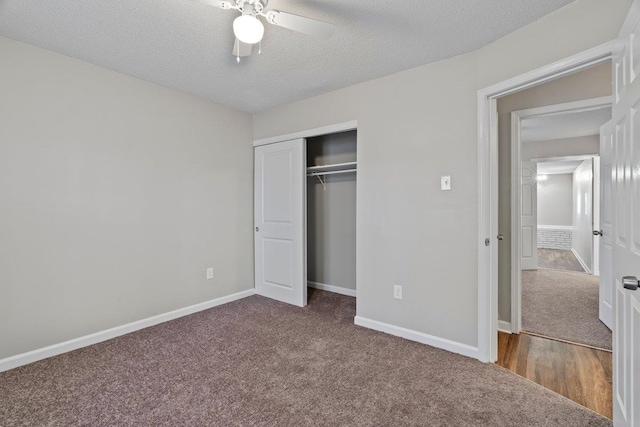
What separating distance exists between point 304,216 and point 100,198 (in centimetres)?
196

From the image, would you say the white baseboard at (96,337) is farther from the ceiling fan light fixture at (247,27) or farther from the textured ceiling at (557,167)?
the textured ceiling at (557,167)

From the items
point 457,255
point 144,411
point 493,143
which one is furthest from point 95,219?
point 493,143

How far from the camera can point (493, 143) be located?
7.58ft

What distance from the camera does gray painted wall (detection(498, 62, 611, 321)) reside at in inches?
103

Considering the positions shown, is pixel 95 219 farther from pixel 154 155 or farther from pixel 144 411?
pixel 144 411

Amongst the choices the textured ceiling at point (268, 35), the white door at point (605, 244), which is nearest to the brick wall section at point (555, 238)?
the white door at point (605, 244)

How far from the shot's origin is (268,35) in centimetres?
211

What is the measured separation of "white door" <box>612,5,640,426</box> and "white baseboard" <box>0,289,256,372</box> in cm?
339

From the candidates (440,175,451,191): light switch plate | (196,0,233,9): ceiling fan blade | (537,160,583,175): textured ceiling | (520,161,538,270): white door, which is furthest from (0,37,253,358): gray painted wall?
(537,160,583,175): textured ceiling

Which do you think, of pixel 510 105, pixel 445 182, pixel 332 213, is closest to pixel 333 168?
pixel 332 213

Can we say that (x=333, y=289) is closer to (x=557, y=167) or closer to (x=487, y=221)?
(x=487, y=221)

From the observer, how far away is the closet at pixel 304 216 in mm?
3551

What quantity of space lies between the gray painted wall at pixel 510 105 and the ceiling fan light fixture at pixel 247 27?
2.46 m

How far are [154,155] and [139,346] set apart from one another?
5.78 feet
